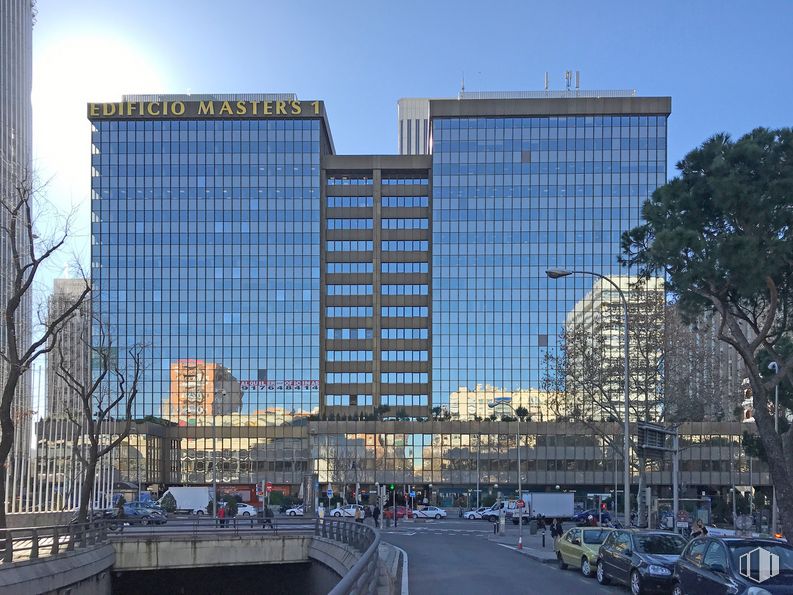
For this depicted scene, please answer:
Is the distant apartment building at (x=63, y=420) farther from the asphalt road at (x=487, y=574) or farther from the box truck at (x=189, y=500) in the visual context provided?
the asphalt road at (x=487, y=574)

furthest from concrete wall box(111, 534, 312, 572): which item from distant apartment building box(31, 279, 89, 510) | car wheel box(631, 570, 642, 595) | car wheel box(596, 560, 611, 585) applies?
car wheel box(631, 570, 642, 595)

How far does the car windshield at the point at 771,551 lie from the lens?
1555 centimetres

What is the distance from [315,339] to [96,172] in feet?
114

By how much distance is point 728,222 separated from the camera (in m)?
28.9

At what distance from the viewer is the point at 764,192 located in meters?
27.7

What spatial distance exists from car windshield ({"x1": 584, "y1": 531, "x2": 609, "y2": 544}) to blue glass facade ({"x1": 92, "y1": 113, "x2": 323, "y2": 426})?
288ft

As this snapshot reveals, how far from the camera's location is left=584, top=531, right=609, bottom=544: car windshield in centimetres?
2859

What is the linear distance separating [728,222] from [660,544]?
11184 millimetres

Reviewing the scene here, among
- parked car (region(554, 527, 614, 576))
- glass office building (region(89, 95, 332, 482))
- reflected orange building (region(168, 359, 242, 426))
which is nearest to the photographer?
parked car (region(554, 527, 614, 576))

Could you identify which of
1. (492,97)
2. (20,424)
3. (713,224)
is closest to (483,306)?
(492,97)

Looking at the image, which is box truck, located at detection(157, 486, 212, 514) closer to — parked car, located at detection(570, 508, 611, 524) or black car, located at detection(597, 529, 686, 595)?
parked car, located at detection(570, 508, 611, 524)


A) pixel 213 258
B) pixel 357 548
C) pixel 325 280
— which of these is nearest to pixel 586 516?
pixel 357 548

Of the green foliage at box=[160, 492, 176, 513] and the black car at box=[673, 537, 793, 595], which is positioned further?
the green foliage at box=[160, 492, 176, 513]

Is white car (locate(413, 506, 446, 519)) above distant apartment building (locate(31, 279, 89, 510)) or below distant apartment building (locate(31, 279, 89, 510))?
below
